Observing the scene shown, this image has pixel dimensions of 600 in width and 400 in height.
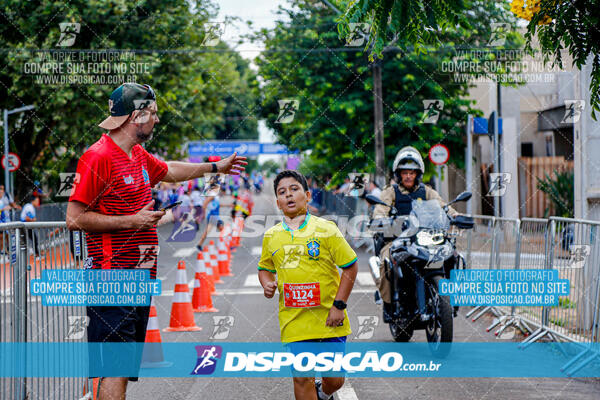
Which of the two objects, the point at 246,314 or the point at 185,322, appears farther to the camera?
the point at 246,314

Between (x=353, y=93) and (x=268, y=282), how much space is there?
1922 centimetres

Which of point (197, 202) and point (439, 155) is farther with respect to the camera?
point (197, 202)

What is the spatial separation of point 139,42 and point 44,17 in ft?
10.5

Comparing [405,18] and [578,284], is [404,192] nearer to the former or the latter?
[578,284]

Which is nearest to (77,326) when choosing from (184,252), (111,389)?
(111,389)

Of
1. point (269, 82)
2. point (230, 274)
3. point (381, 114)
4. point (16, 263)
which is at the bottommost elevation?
point (230, 274)

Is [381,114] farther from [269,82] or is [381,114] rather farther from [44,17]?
[44,17]

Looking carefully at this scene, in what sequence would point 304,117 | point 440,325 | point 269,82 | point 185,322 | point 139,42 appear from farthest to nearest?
point 269,82, point 304,117, point 139,42, point 185,322, point 440,325

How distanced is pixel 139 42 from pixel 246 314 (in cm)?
1531

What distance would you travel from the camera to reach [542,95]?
28.9 meters

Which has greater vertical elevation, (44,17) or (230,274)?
(44,17)

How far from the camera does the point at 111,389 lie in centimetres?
409

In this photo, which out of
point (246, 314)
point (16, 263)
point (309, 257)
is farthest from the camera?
point (246, 314)

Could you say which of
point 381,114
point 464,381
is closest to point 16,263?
point 464,381
